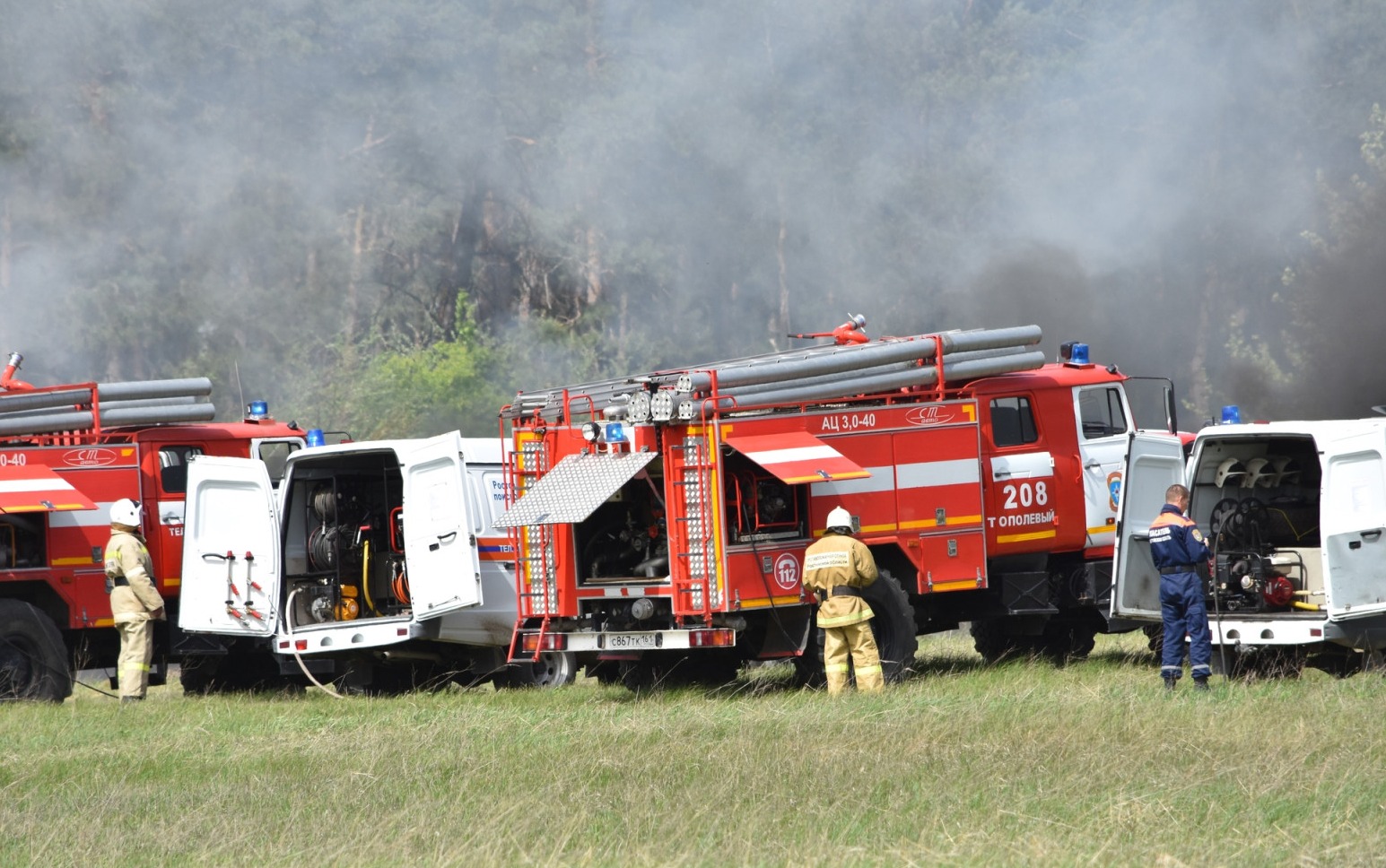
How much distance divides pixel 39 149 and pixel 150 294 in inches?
124

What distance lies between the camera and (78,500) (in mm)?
13477

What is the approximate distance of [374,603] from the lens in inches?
566

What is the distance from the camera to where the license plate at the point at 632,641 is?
12.0m

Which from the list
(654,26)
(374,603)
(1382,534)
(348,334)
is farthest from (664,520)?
(348,334)

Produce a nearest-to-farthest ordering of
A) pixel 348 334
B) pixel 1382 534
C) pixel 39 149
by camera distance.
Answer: pixel 1382 534
pixel 39 149
pixel 348 334

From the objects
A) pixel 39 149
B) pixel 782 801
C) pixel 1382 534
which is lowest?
pixel 782 801

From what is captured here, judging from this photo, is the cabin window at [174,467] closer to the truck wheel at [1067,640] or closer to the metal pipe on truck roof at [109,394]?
the metal pipe on truck roof at [109,394]

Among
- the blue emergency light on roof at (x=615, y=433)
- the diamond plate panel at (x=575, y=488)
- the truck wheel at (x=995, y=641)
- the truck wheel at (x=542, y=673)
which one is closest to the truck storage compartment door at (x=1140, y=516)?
the truck wheel at (x=995, y=641)

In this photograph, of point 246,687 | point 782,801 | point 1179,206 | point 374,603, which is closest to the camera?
point 782,801

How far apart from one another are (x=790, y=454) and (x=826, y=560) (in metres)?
0.76

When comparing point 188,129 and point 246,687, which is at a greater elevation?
point 188,129

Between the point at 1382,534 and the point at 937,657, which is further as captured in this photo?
the point at 937,657

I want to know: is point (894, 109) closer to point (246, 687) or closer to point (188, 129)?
point (188, 129)

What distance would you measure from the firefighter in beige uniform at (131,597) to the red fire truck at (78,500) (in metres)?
0.34
